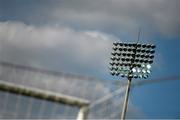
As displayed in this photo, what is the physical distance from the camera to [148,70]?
5284cm

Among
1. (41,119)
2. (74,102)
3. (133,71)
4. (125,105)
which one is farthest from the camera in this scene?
(133,71)

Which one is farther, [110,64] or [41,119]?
[110,64]

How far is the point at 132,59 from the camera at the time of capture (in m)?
52.4

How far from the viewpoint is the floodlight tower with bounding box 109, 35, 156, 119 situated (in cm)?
5156

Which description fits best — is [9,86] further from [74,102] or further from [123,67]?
[123,67]

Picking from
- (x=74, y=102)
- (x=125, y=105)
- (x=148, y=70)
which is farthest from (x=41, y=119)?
(x=148, y=70)

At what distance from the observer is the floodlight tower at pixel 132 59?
51.6m

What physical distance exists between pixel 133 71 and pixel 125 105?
4098 mm

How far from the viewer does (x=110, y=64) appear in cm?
5253

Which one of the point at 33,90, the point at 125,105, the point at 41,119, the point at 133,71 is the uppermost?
the point at 133,71

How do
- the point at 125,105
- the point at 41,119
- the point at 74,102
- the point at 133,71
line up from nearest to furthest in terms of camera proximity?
the point at 41,119, the point at 74,102, the point at 125,105, the point at 133,71

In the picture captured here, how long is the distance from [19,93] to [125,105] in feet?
88.1

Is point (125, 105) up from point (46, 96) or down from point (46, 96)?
up

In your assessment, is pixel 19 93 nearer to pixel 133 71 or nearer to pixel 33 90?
pixel 33 90
